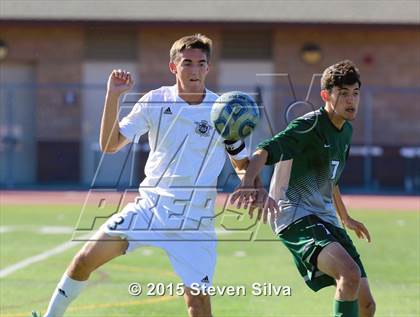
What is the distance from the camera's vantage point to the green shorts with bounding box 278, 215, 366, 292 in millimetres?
6832

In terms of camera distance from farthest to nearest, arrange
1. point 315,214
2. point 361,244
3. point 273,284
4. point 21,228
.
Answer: point 21,228 < point 361,244 < point 273,284 < point 315,214

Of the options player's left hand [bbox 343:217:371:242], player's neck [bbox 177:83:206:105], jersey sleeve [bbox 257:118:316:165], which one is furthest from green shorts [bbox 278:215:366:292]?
player's neck [bbox 177:83:206:105]

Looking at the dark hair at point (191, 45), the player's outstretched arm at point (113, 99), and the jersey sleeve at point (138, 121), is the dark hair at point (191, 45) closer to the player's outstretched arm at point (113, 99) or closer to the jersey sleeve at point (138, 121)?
the jersey sleeve at point (138, 121)

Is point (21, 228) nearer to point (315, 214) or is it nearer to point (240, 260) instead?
point (240, 260)

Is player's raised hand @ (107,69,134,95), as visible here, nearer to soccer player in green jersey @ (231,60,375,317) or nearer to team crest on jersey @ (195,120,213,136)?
team crest on jersey @ (195,120,213,136)

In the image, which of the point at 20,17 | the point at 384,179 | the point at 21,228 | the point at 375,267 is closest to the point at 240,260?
the point at 375,267

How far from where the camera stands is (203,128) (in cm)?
671

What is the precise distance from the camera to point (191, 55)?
6637 mm

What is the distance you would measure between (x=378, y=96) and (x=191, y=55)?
65.9ft

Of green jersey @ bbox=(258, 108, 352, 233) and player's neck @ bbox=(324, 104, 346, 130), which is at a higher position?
player's neck @ bbox=(324, 104, 346, 130)

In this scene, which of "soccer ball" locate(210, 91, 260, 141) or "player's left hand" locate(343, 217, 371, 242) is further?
"player's left hand" locate(343, 217, 371, 242)

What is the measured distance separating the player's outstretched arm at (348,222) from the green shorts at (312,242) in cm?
32

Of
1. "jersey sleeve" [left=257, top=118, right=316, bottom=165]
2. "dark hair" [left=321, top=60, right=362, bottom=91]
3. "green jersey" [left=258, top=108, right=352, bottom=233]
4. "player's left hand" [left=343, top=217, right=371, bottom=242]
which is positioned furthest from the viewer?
"player's left hand" [left=343, top=217, right=371, bottom=242]

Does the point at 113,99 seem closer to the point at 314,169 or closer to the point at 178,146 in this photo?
the point at 178,146
